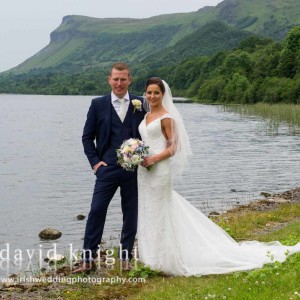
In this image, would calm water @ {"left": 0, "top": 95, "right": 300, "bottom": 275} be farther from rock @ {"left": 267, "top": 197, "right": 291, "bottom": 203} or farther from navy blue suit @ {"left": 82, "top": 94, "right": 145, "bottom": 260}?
navy blue suit @ {"left": 82, "top": 94, "right": 145, "bottom": 260}

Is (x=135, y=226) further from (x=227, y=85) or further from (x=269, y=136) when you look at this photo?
(x=227, y=85)

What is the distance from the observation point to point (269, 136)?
180ft

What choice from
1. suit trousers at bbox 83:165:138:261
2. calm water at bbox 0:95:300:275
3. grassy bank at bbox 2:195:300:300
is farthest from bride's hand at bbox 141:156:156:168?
calm water at bbox 0:95:300:275

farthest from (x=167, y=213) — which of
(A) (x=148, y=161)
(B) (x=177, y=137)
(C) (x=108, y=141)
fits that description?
(C) (x=108, y=141)

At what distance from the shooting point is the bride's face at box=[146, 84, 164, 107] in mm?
9133

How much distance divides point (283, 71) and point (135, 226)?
388ft

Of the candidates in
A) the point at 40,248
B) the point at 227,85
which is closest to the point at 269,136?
the point at 40,248

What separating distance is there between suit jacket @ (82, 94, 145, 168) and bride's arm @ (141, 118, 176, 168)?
1.60 feet

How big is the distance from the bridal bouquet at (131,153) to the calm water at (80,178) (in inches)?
248

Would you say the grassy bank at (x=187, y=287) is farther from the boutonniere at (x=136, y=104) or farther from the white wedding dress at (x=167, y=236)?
the boutonniere at (x=136, y=104)

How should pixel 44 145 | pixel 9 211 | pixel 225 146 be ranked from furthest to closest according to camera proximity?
pixel 44 145 → pixel 225 146 → pixel 9 211

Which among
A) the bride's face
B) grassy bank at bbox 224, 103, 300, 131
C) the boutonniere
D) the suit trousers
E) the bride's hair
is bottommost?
grassy bank at bbox 224, 103, 300, 131

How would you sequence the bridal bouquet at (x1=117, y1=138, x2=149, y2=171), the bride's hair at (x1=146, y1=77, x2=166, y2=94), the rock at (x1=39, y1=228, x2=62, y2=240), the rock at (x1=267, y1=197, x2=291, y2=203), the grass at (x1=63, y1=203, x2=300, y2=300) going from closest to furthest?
1. the grass at (x1=63, y1=203, x2=300, y2=300)
2. the bridal bouquet at (x1=117, y1=138, x2=149, y2=171)
3. the bride's hair at (x1=146, y1=77, x2=166, y2=94)
4. the rock at (x1=39, y1=228, x2=62, y2=240)
5. the rock at (x1=267, y1=197, x2=291, y2=203)

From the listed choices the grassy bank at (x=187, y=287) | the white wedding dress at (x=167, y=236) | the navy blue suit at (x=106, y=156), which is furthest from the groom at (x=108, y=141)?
the grassy bank at (x=187, y=287)
